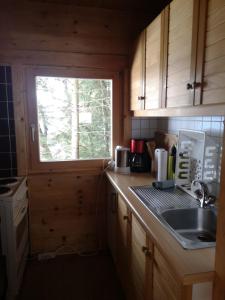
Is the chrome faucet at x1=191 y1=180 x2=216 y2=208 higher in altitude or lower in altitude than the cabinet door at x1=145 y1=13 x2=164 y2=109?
lower

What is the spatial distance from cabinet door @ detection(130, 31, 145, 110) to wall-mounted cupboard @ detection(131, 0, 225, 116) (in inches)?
1.3

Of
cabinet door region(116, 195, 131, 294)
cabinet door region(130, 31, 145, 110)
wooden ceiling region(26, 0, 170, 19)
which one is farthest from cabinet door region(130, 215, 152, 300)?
wooden ceiling region(26, 0, 170, 19)

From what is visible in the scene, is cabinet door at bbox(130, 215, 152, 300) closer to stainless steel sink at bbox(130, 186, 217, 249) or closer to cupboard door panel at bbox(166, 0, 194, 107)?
stainless steel sink at bbox(130, 186, 217, 249)

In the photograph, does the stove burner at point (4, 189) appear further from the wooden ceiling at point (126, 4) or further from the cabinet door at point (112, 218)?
the wooden ceiling at point (126, 4)

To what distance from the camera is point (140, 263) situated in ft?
4.57

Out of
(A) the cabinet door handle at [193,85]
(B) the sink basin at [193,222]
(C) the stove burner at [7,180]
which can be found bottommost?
(B) the sink basin at [193,222]

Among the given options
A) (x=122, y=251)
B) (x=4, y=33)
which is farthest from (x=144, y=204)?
(x=4, y=33)

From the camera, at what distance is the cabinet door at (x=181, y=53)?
120 cm

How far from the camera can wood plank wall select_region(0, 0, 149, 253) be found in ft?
6.81

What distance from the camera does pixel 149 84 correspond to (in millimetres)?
1802

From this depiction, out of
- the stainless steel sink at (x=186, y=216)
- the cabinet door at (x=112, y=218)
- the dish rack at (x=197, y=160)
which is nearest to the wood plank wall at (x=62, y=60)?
the cabinet door at (x=112, y=218)

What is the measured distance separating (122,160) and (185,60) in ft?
3.84

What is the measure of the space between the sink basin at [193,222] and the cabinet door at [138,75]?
92cm

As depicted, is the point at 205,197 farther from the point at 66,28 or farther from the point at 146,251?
the point at 66,28
